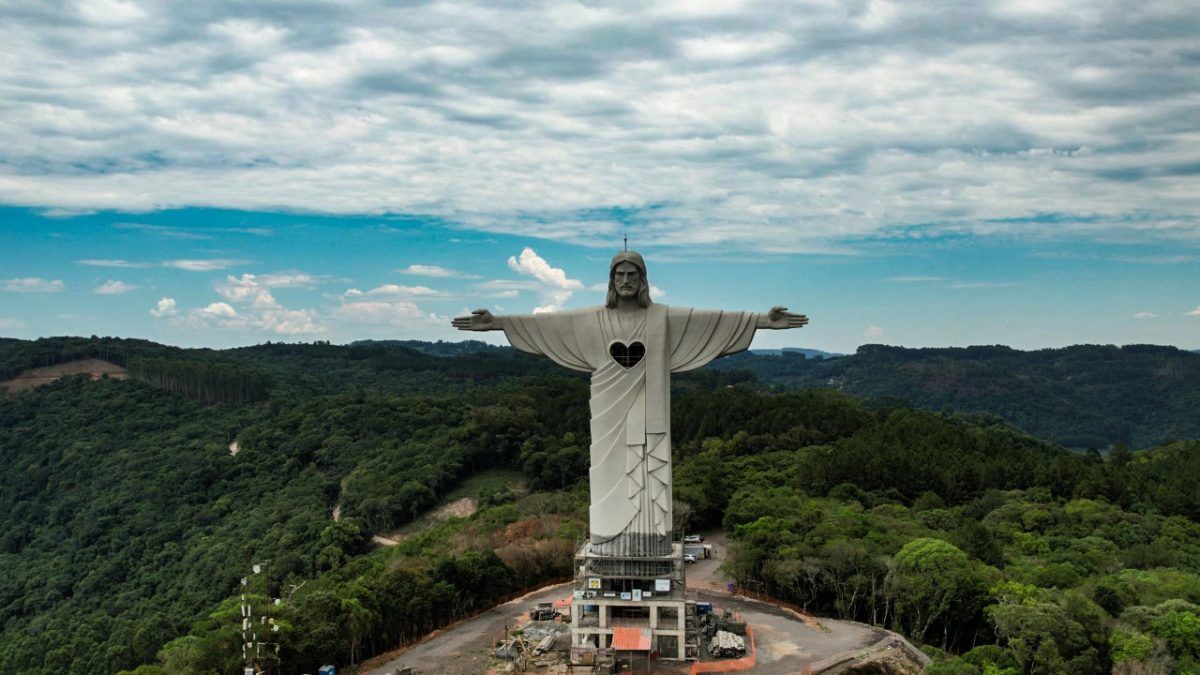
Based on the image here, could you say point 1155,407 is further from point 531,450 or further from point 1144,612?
point 1144,612

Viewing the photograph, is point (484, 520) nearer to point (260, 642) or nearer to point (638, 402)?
point (638, 402)

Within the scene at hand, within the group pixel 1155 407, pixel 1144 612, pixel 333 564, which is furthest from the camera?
pixel 1155 407

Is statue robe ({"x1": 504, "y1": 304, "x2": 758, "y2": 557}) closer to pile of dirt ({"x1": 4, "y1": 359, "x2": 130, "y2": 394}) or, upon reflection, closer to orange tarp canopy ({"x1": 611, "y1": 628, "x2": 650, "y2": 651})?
orange tarp canopy ({"x1": 611, "y1": 628, "x2": 650, "y2": 651})

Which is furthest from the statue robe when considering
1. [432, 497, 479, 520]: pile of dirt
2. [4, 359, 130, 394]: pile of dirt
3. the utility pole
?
[4, 359, 130, 394]: pile of dirt

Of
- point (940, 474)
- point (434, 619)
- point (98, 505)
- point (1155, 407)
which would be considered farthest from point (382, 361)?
point (1155, 407)

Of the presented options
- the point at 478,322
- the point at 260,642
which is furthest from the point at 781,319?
the point at 260,642

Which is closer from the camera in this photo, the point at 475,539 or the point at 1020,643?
the point at 1020,643
